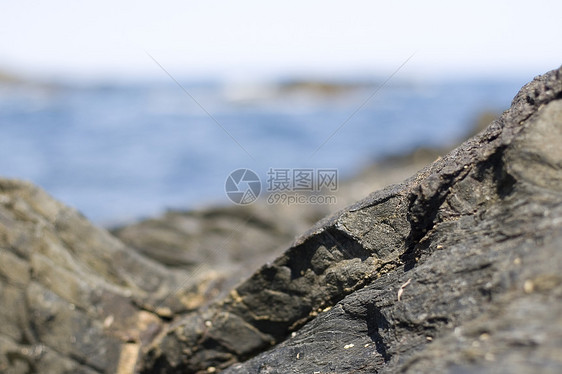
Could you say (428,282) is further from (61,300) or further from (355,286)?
(61,300)

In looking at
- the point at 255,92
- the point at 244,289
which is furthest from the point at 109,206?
the point at 255,92

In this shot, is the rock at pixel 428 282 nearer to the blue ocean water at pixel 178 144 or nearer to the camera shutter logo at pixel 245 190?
the blue ocean water at pixel 178 144

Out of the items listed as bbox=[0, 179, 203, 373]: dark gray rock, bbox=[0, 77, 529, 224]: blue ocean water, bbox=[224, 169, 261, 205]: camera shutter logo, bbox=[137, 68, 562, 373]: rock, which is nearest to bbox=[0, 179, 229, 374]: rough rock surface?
bbox=[0, 179, 203, 373]: dark gray rock

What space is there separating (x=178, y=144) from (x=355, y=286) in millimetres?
27649

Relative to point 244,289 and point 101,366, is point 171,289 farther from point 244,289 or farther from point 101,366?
point 244,289

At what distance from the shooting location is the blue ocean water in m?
19.1

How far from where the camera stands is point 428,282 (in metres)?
3.17

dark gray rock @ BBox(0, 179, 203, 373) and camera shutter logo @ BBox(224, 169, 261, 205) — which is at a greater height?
camera shutter logo @ BBox(224, 169, 261, 205)

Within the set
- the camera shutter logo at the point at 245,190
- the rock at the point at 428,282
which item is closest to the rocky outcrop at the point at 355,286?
the rock at the point at 428,282

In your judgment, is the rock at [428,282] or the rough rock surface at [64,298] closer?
the rock at [428,282]

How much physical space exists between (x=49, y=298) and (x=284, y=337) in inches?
84.5

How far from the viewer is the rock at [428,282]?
7.75ft

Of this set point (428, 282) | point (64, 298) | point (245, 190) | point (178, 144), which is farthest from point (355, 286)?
point (178, 144)

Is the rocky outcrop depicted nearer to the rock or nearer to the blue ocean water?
the rock
